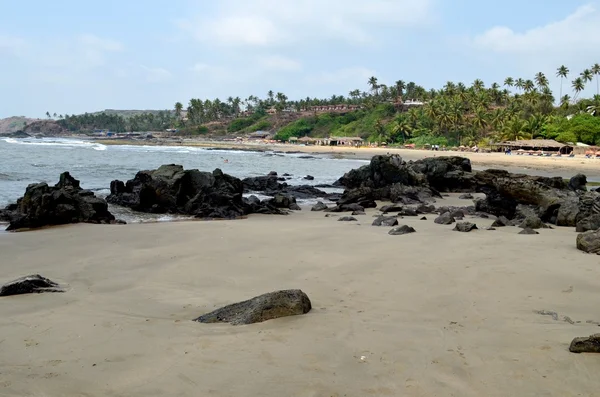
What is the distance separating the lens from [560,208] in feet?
40.6

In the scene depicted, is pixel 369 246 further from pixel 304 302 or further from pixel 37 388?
pixel 37 388

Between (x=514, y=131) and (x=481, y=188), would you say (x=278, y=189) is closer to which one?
(x=481, y=188)

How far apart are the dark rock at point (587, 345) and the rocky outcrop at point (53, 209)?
12449 mm

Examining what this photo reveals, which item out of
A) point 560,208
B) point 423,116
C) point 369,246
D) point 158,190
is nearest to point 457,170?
point 560,208

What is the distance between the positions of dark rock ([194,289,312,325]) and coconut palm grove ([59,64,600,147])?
243 feet

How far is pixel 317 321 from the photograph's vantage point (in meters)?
5.18

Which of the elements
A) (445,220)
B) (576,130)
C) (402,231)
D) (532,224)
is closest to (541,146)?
(576,130)

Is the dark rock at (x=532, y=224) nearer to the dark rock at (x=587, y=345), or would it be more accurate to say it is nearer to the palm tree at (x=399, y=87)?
the dark rock at (x=587, y=345)

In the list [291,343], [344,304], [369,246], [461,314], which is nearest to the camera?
[291,343]

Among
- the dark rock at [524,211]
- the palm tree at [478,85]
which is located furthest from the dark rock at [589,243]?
the palm tree at [478,85]

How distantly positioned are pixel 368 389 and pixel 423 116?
108402 mm

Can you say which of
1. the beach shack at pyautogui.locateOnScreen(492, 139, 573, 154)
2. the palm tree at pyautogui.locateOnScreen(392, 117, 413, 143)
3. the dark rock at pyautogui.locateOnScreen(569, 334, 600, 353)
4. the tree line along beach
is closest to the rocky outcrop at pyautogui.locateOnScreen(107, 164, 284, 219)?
the tree line along beach

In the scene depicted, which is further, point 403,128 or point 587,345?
point 403,128

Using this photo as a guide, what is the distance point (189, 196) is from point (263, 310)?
13.0 meters
